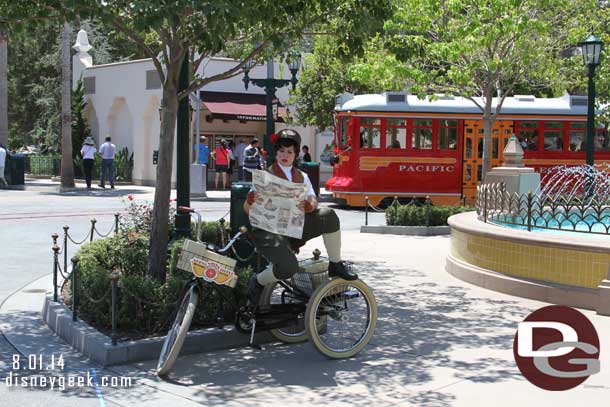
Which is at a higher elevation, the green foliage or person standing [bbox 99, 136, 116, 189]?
the green foliage

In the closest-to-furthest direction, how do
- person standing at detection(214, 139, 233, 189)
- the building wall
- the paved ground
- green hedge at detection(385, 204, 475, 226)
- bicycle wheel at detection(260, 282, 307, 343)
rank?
1. the paved ground
2. bicycle wheel at detection(260, 282, 307, 343)
3. green hedge at detection(385, 204, 475, 226)
4. person standing at detection(214, 139, 233, 189)
5. the building wall

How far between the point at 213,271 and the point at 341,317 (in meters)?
1.24

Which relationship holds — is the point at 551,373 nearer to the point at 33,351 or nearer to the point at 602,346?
the point at 602,346

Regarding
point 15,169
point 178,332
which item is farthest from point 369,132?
point 178,332

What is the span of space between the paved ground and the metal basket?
58 cm

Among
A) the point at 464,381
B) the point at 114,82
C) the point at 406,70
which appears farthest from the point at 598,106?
the point at 114,82

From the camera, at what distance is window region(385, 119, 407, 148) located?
22.1 meters

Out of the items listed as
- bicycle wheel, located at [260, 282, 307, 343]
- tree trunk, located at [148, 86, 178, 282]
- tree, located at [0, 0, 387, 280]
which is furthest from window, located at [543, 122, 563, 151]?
bicycle wheel, located at [260, 282, 307, 343]

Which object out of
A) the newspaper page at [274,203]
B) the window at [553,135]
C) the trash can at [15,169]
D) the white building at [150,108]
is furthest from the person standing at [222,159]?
the newspaper page at [274,203]

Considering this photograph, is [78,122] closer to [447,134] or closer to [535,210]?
[447,134]

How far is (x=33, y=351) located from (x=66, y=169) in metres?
20.8

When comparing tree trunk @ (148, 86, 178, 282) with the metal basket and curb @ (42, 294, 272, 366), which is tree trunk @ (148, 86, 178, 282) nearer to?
curb @ (42, 294, 272, 366)

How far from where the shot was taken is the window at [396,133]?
2211 centimetres

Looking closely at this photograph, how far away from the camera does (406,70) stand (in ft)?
61.9
